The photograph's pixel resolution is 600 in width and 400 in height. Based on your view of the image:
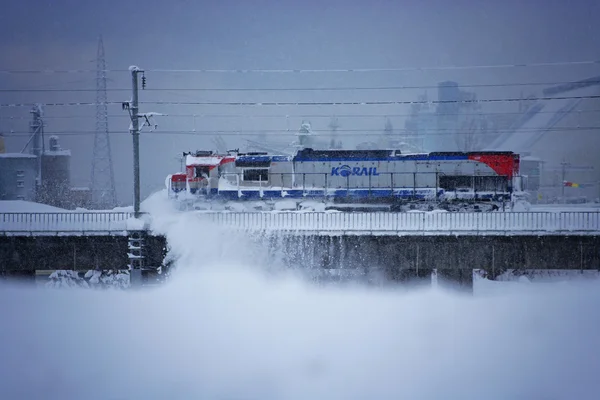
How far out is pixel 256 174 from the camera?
86.5 feet

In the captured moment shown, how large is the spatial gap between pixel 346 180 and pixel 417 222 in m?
8.51

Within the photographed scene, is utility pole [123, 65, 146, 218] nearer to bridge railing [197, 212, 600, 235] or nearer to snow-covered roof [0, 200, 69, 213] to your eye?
bridge railing [197, 212, 600, 235]

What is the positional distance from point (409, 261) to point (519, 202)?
31.8 feet

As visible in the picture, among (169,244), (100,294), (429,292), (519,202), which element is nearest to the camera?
(100,294)

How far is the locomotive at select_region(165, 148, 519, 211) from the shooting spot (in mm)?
25688

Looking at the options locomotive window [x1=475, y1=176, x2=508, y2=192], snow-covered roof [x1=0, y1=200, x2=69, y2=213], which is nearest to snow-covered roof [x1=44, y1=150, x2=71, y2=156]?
snow-covered roof [x1=0, y1=200, x2=69, y2=213]

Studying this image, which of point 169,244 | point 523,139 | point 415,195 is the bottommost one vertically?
point 169,244

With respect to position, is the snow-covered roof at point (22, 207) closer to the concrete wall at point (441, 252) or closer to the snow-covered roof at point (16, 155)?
the snow-covered roof at point (16, 155)

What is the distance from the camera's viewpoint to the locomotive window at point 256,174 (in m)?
26.4

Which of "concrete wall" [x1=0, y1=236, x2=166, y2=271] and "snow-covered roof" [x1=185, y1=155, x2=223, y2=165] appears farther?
"snow-covered roof" [x1=185, y1=155, x2=223, y2=165]

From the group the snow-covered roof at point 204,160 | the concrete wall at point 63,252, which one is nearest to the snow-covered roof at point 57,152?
the snow-covered roof at point 204,160

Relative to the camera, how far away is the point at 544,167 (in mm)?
42406

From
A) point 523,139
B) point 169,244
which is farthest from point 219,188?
point 523,139

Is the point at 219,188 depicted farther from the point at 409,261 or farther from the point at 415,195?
the point at 409,261
